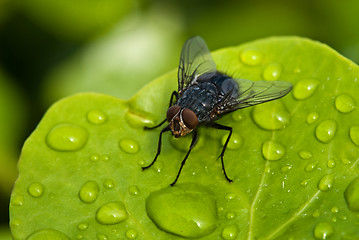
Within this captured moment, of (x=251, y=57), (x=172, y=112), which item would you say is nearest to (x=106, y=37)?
(x=172, y=112)

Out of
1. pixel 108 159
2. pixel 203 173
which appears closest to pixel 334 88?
pixel 203 173

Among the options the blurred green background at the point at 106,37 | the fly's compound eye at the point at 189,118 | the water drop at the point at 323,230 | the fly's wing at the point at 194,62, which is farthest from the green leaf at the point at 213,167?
the blurred green background at the point at 106,37

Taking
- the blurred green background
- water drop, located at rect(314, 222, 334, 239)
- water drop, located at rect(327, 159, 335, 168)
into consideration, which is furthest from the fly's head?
the blurred green background

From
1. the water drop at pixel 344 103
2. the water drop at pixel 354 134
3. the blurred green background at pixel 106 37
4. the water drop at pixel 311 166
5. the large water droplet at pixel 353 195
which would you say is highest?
the water drop at pixel 344 103

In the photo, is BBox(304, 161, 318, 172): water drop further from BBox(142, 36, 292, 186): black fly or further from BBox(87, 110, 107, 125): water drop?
BBox(87, 110, 107, 125): water drop

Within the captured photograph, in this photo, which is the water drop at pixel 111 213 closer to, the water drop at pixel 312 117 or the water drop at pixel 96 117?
the water drop at pixel 96 117

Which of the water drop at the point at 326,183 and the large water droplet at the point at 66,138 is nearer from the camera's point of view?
the water drop at the point at 326,183

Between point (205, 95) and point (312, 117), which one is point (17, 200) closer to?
point (205, 95)
